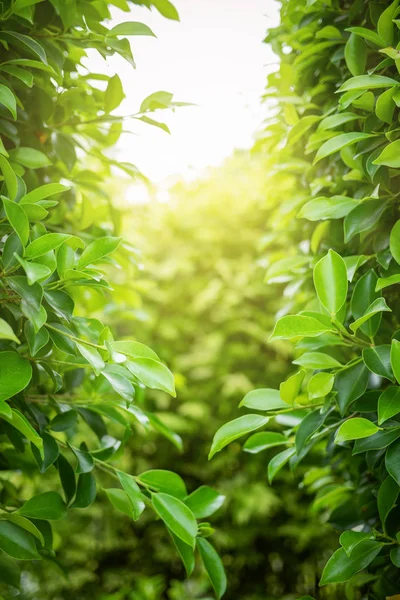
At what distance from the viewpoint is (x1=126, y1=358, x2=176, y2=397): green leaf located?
0.75 meters

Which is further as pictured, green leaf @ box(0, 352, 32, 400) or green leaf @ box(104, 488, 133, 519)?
green leaf @ box(104, 488, 133, 519)

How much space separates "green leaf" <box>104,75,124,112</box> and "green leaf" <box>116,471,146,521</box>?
2.66 ft

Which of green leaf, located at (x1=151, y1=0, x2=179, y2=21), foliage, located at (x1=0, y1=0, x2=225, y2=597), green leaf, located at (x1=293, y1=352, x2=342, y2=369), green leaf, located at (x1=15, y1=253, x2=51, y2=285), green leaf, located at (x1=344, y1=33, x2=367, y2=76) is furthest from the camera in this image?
green leaf, located at (x1=151, y1=0, x2=179, y2=21)

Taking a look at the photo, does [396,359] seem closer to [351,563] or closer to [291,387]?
[291,387]

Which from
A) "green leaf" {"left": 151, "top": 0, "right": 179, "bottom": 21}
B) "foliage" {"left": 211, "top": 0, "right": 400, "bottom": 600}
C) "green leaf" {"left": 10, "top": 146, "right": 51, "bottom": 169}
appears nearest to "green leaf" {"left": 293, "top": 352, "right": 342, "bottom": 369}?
"foliage" {"left": 211, "top": 0, "right": 400, "bottom": 600}

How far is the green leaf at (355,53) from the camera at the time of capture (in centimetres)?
96

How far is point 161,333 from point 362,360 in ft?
6.45

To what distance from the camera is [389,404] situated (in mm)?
778

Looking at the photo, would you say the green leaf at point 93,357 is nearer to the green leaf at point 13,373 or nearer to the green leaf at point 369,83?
the green leaf at point 13,373

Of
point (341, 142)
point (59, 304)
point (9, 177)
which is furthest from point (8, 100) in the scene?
point (341, 142)

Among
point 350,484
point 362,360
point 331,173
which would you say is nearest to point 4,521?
point 362,360

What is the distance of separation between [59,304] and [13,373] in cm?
13

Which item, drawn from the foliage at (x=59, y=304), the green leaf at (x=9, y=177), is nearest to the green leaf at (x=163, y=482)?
the foliage at (x=59, y=304)

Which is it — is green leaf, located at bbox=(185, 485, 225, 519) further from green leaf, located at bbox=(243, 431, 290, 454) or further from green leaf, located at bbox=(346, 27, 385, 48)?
green leaf, located at bbox=(346, 27, 385, 48)
